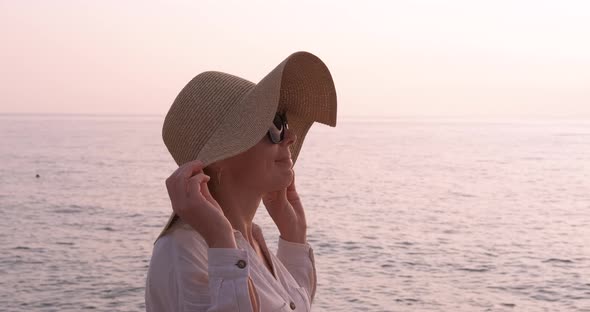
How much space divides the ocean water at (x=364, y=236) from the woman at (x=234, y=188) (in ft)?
37.2

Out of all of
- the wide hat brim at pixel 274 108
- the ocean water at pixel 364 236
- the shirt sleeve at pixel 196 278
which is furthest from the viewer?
the ocean water at pixel 364 236

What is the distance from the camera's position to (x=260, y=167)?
312cm

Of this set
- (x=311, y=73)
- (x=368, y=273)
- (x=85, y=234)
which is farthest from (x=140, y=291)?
(x=311, y=73)

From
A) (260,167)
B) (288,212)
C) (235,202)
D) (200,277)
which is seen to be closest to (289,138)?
(260,167)

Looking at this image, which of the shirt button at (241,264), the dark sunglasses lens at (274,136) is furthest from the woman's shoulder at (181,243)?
the dark sunglasses lens at (274,136)

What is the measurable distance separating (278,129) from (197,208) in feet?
1.86

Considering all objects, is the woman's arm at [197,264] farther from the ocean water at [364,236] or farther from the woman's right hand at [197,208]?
the ocean water at [364,236]

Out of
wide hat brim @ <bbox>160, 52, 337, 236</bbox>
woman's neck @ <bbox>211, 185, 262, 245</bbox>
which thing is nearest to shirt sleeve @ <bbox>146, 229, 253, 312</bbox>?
wide hat brim @ <bbox>160, 52, 337, 236</bbox>

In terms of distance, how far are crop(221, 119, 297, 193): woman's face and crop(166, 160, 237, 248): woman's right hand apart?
0.31 metres

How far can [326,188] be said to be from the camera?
36000mm

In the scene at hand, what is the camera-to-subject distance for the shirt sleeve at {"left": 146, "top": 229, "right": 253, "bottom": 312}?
273cm

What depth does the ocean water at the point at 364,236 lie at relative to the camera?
1592cm

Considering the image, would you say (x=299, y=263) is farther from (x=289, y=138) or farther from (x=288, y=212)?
(x=289, y=138)

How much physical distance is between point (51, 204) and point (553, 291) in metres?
16.9
